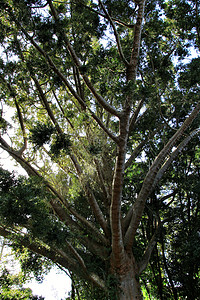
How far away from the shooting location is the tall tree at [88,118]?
141 inches

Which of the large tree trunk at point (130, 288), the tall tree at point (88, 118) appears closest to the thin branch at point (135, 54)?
the tall tree at point (88, 118)

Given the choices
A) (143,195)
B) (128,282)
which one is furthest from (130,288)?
(143,195)

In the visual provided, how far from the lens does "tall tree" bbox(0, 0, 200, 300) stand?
3586mm

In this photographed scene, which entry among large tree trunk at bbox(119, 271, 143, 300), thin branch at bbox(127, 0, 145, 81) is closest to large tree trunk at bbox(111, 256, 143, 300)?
large tree trunk at bbox(119, 271, 143, 300)

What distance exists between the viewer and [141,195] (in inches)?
179

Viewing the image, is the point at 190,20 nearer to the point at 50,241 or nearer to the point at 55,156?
the point at 55,156

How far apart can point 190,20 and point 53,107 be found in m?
3.91

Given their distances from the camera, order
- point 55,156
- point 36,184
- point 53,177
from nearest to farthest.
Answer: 1. point 36,184
2. point 55,156
3. point 53,177

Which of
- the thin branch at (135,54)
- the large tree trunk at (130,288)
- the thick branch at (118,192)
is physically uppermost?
the thin branch at (135,54)

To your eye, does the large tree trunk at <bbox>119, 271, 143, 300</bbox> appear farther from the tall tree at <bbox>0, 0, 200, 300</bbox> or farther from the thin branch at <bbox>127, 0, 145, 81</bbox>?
the thin branch at <bbox>127, 0, 145, 81</bbox>

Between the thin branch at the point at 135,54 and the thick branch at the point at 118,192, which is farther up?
the thin branch at the point at 135,54

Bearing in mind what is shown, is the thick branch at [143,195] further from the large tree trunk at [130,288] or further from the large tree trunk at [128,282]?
the large tree trunk at [130,288]

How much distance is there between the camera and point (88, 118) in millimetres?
4328

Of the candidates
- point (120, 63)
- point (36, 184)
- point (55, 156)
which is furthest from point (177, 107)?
point (36, 184)
